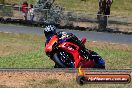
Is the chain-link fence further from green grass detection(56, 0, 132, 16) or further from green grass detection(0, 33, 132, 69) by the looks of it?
green grass detection(56, 0, 132, 16)

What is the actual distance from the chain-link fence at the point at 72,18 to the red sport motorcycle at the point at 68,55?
20703mm

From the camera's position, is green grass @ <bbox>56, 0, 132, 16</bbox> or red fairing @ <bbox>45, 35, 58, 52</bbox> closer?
red fairing @ <bbox>45, 35, 58, 52</bbox>

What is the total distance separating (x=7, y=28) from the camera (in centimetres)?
3178

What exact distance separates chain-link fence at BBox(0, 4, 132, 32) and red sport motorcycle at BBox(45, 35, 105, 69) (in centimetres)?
2070

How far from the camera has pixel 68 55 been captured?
1293 centimetres

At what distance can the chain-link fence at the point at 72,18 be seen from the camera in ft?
111

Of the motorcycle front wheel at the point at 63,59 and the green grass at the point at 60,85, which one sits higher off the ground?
the green grass at the point at 60,85

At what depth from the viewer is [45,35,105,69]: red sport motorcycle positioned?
12.7m

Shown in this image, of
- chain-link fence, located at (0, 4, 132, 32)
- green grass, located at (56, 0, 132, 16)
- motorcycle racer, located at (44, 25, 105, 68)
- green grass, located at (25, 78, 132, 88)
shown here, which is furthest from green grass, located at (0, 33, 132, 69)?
green grass, located at (56, 0, 132, 16)

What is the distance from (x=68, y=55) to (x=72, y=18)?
21437 millimetres

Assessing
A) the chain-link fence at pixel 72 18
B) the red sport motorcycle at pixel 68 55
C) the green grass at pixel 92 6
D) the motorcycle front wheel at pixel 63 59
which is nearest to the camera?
the red sport motorcycle at pixel 68 55

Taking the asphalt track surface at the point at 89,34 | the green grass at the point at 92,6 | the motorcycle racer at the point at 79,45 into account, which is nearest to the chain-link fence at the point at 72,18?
the asphalt track surface at the point at 89,34

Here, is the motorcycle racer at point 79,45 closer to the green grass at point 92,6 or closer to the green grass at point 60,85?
the green grass at point 60,85

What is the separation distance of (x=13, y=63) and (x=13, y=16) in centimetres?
1892
